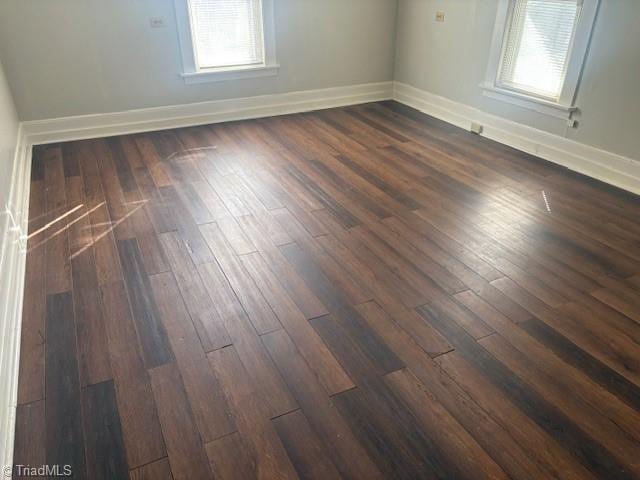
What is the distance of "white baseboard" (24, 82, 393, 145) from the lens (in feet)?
13.9

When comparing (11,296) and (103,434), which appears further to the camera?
(11,296)

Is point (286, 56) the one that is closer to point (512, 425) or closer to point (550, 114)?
point (550, 114)

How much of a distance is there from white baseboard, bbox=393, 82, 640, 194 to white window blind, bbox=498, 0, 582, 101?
35 cm

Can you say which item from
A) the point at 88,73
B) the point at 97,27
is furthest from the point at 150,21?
the point at 88,73

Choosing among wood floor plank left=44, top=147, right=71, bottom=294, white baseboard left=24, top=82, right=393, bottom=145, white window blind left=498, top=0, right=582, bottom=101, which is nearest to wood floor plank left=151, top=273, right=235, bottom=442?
wood floor plank left=44, top=147, right=71, bottom=294

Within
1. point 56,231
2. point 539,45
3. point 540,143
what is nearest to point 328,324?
point 56,231

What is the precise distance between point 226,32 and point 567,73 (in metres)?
3.15

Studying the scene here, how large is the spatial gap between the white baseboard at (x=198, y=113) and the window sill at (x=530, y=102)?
63.0 inches

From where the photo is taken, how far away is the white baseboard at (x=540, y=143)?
3.51m

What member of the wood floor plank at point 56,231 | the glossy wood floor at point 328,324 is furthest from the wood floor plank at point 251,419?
the wood floor plank at point 56,231

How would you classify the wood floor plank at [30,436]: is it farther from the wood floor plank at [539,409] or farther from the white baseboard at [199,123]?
the wood floor plank at [539,409]

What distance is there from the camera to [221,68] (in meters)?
4.71

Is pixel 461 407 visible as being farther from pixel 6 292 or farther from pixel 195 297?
pixel 6 292

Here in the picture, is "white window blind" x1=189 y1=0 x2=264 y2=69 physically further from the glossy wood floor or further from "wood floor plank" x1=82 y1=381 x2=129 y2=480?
"wood floor plank" x1=82 y1=381 x2=129 y2=480
